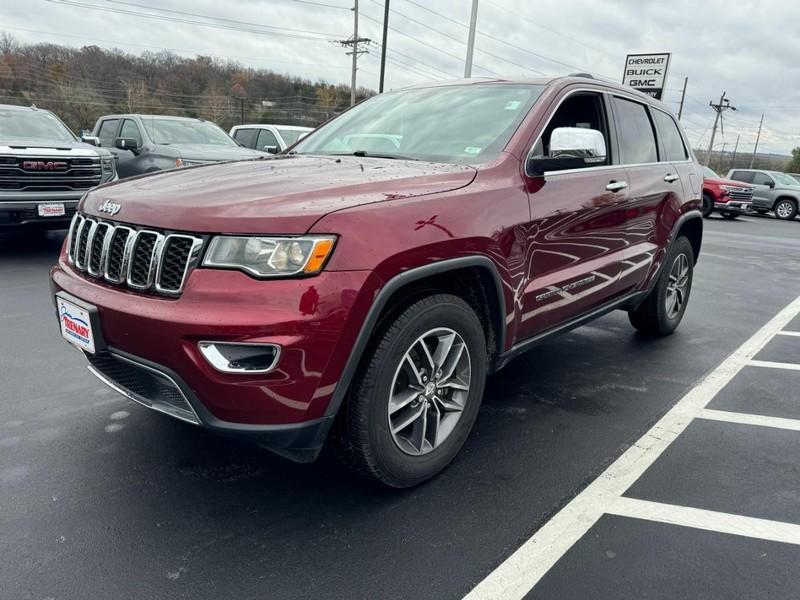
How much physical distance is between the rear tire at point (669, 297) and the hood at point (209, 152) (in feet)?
20.8

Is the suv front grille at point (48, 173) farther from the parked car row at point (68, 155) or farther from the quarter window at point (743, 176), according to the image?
the quarter window at point (743, 176)

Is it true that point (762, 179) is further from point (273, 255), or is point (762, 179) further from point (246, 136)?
point (273, 255)

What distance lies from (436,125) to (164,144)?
25.8ft

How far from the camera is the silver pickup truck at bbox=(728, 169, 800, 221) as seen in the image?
70.7 feet

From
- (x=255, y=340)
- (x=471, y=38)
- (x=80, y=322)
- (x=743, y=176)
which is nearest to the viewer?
(x=255, y=340)

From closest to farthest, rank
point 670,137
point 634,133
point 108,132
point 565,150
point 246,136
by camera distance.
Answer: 1. point 565,150
2. point 634,133
3. point 670,137
4. point 108,132
5. point 246,136

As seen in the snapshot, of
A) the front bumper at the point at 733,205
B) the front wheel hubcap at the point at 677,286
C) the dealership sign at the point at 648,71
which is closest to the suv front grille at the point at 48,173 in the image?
the front wheel hubcap at the point at 677,286

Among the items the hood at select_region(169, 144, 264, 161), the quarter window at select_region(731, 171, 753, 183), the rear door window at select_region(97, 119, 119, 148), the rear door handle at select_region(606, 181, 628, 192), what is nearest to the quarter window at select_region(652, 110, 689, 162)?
the rear door handle at select_region(606, 181, 628, 192)

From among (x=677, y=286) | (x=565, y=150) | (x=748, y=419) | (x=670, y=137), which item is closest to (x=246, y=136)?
(x=670, y=137)

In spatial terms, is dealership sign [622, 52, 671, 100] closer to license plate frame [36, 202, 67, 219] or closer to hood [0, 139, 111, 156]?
hood [0, 139, 111, 156]

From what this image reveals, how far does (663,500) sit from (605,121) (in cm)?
231

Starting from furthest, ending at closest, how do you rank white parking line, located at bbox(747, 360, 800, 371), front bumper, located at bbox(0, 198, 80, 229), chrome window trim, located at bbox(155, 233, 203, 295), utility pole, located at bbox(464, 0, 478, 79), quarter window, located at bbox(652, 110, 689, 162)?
utility pole, located at bbox(464, 0, 478, 79) < front bumper, located at bbox(0, 198, 80, 229) < quarter window, located at bbox(652, 110, 689, 162) < white parking line, located at bbox(747, 360, 800, 371) < chrome window trim, located at bbox(155, 233, 203, 295)

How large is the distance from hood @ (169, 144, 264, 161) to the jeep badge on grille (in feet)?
22.7

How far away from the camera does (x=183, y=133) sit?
10367mm
